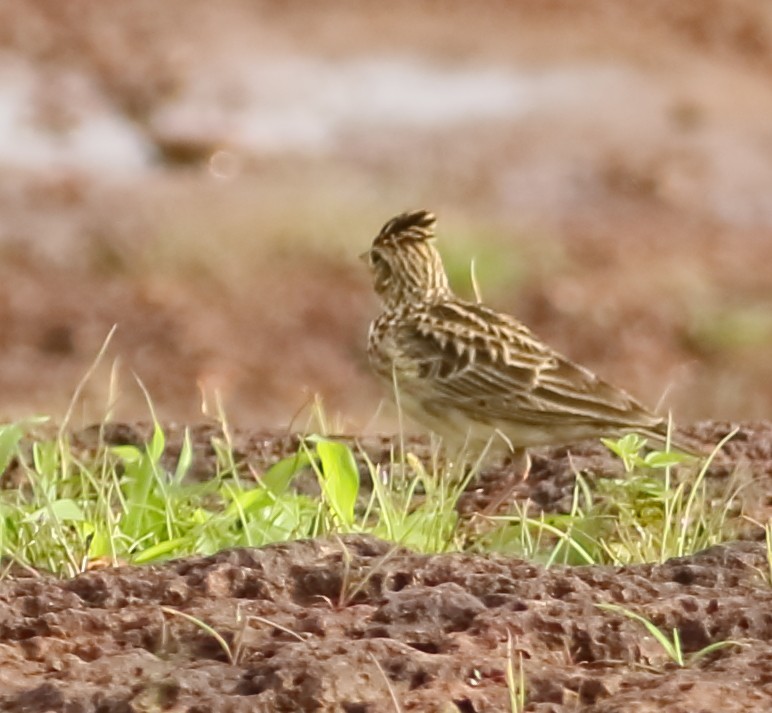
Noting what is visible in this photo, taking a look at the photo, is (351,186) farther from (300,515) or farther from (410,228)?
(300,515)

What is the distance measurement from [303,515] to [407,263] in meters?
2.41

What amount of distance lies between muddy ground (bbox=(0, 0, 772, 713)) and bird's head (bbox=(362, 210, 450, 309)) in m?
0.76

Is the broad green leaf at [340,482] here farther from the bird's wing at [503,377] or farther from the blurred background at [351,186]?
the blurred background at [351,186]

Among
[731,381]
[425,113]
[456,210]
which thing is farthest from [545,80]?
[731,381]

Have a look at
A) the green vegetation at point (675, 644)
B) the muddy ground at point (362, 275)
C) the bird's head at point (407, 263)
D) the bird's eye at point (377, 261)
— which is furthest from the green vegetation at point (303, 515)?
the bird's eye at point (377, 261)

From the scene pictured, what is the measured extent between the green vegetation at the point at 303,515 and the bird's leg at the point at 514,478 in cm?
10

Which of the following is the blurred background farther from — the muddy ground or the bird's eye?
the bird's eye

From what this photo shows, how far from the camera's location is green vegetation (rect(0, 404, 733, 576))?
4.61m

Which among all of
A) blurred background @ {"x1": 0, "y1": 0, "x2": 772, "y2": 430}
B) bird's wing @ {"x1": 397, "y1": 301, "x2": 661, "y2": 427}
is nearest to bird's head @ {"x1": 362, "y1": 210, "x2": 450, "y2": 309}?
bird's wing @ {"x1": 397, "y1": 301, "x2": 661, "y2": 427}

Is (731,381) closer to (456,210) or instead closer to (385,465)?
(456,210)

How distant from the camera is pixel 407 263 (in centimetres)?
717

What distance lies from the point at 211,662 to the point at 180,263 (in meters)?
10.2

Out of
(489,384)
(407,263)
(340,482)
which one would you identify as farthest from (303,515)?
(407,263)

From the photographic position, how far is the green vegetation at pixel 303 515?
181 inches
